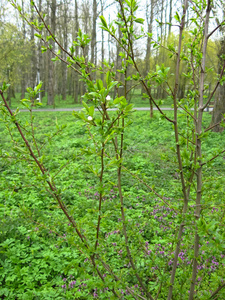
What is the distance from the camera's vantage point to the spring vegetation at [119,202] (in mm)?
1429

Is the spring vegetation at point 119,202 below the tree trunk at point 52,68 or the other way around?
below

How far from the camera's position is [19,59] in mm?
18766

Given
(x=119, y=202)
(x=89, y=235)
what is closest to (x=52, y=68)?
(x=119, y=202)

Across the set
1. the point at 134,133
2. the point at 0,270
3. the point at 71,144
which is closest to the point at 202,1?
the point at 0,270

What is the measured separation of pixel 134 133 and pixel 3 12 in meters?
15.1

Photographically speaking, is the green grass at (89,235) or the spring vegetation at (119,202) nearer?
the spring vegetation at (119,202)

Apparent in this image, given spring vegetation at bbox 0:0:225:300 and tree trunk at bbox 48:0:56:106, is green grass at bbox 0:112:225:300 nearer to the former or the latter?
spring vegetation at bbox 0:0:225:300

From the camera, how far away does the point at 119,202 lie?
402cm

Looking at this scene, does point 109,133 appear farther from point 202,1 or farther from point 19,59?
point 19,59

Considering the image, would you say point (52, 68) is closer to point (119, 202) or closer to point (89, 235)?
point (119, 202)

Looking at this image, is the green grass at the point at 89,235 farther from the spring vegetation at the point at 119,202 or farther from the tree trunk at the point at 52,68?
the tree trunk at the point at 52,68

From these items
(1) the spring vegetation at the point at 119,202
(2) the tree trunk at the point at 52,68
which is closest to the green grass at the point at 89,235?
(1) the spring vegetation at the point at 119,202

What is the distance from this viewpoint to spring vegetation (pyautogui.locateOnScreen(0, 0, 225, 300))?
1.43 m

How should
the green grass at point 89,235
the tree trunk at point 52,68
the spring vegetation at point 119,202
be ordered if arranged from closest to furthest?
the spring vegetation at point 119,202 < the green grass at point 89,235 < the tree trunk at point 52,68
